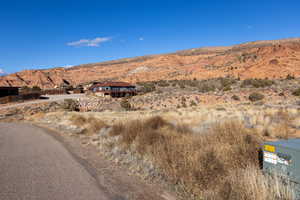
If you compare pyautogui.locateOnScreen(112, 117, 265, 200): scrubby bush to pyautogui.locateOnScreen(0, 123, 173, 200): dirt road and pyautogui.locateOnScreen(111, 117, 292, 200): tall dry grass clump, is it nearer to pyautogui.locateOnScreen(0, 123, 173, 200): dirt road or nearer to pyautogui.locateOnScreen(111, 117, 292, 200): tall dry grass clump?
pyautogui.locateOnScreen(111, 117, 292, 200): tall dry grass clump

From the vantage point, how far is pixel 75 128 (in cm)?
1445

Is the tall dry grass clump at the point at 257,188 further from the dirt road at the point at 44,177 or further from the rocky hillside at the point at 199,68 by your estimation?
the rocky hillside at the point at 199,68

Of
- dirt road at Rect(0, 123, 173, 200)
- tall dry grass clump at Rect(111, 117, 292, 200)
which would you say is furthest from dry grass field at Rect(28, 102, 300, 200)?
dirt road at Rect(0, 123, 173, 200)

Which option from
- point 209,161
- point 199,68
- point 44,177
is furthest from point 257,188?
point 199,68

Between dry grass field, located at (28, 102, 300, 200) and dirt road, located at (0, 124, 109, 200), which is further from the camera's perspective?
dirt road, located at (0, 124, 109, 200)

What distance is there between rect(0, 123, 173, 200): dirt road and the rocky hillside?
49.9 metres

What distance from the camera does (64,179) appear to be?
5211 mm

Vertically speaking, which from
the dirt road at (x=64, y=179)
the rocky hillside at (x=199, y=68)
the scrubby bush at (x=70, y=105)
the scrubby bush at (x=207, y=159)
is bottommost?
the scrubby bush at (x=70, y=105)

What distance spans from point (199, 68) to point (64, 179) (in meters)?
75.8

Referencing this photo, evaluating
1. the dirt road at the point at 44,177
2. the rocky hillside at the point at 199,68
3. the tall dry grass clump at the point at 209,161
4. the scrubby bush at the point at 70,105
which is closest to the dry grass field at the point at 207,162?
the tall dry grass clump at the point at 209,161

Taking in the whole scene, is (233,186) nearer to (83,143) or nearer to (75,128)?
A: (83,143)

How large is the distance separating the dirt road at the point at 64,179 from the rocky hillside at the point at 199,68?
4987 cm

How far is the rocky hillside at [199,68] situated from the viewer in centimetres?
5307

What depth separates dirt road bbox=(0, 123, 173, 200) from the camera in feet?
14.6
